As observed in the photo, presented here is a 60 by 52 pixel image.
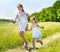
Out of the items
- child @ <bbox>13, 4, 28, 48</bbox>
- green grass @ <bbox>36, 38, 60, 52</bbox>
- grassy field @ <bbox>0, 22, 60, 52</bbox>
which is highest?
child @ <bbox>13, 4, 28, 48</bbox>

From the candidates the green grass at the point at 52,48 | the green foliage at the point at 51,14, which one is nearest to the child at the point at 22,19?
the green grass at the point at 52,48

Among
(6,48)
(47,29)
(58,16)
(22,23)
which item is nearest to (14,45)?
(6,48)

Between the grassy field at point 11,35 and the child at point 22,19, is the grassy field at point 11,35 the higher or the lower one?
the lower one

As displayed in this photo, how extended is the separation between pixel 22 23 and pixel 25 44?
1.14 meters

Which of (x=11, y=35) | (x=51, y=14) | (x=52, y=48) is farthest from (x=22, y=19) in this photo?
(x=51, y=14)

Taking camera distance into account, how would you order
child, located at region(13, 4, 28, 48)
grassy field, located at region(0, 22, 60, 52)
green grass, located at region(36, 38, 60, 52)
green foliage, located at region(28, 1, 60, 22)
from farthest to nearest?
1. green foliage, located at region(28, 1, 60, 22)
2. grassy field, located at region(0, 22, 60, 52)
3. child, located at region(13, 4, 28, 48)
4. green grass, located at region(36, 38, 60, 52)

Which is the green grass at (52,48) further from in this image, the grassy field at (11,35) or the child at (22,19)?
the grassy field at (11,35)

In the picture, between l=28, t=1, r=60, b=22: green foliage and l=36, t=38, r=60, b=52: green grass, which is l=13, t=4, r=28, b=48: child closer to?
l=36, t=38, r=60, b=52: green grass

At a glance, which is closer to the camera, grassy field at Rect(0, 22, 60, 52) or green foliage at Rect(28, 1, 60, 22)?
grassy field at Rect(0, 22, 60, 52)

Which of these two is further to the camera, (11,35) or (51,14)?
(51,14)

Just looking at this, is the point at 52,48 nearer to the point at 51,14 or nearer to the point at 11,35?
the point at 11,35

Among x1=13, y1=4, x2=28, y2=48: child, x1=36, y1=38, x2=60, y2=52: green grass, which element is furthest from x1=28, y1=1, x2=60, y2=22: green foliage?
x1=13, y1=4, x2=28, y2=48: child

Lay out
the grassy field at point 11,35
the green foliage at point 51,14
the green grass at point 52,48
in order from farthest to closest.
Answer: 1. the green foliage at point 51,14
2. the grassy field at point 11,35
3. the green grass at point 52,48

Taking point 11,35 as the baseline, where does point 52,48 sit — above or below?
below
